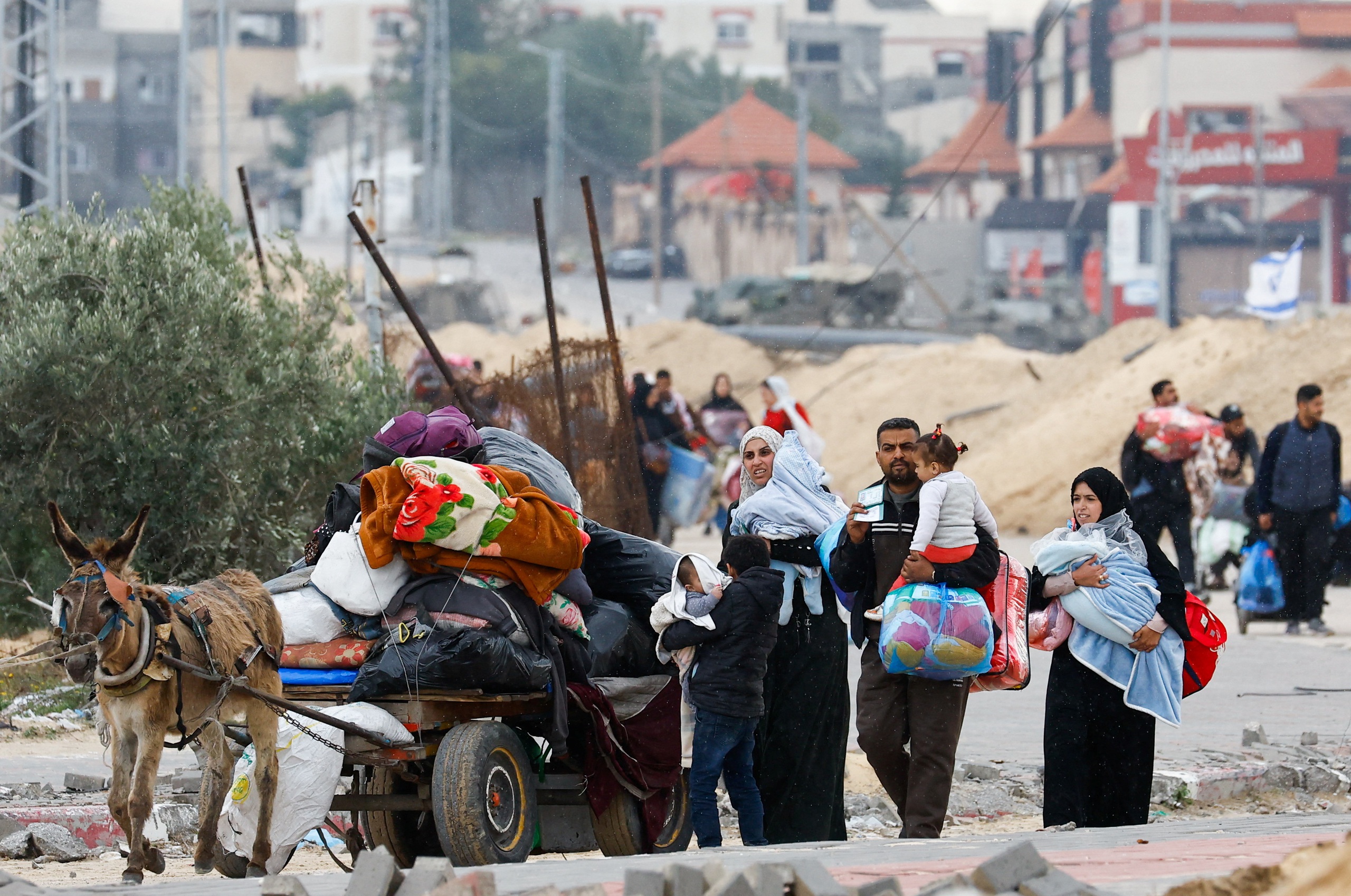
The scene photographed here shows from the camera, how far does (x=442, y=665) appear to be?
19.5 feet

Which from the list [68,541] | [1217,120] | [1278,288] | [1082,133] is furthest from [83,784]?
[1082,133]

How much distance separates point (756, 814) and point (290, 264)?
7988 mm

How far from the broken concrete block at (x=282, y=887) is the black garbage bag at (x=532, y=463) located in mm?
2551

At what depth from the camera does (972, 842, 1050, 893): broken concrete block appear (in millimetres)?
4188

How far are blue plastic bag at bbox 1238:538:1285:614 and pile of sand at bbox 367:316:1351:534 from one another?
6803 millimetres

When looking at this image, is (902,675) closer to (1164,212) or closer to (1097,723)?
(1097,723)

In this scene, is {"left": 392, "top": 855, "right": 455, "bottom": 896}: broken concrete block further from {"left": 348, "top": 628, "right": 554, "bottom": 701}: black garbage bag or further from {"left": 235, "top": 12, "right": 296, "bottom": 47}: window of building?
{"left": 235, "top": 12, "right": 296, "bottom": 47}: window of building

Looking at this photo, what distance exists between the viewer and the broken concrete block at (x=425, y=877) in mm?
4246

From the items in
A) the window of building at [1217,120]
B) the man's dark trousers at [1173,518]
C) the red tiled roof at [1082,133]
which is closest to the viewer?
the man's dark trousers at [1173,518]

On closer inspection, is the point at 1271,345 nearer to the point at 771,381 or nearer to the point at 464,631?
the point at 771,381

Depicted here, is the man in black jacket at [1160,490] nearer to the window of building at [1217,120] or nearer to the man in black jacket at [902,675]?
the man in black jacket at [902,675]

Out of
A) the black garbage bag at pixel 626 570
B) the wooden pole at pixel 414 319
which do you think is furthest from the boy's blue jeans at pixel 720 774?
the wooden pole at pixel 414 319

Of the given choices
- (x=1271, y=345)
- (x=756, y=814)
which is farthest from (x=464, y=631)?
(x=1271, y=345)

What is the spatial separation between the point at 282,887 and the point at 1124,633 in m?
3.61
